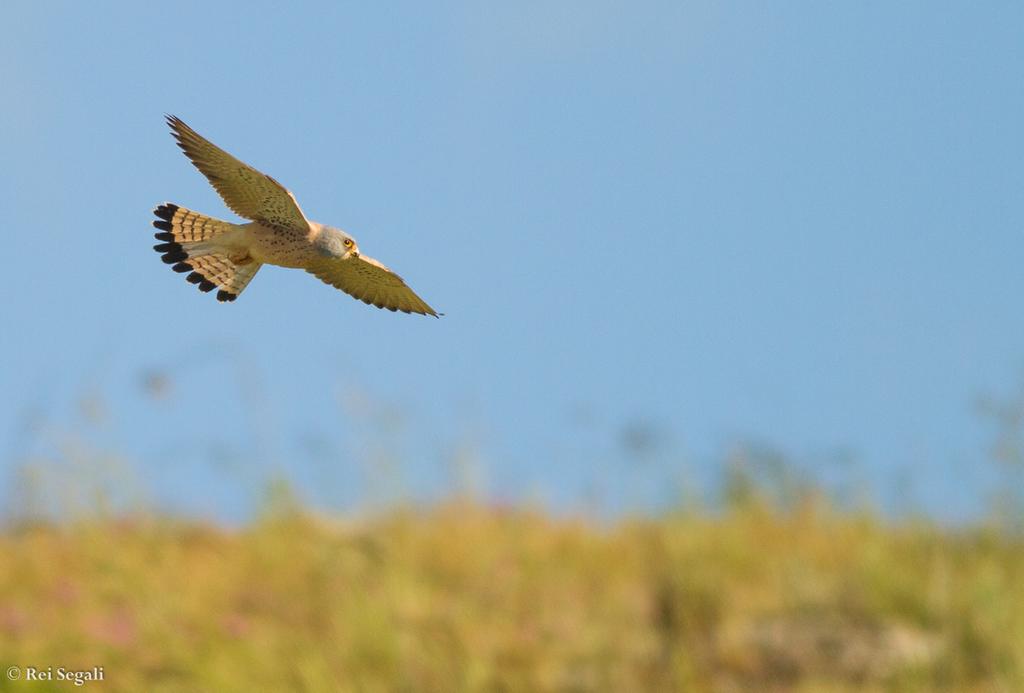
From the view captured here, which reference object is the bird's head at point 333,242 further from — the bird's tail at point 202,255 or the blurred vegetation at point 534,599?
the blurred vegetation at point 534,599

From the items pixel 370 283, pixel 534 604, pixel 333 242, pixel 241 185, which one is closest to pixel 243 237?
pixel 241 185

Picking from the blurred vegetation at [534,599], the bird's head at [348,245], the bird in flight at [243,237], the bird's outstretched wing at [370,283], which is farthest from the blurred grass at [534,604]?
the bird's head at [348,245]

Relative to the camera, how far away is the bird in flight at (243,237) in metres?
2.88

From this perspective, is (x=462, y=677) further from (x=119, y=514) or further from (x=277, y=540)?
(x=119, y=514)

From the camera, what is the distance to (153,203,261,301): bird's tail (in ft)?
9.86

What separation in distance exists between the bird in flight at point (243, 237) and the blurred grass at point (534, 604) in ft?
5.16

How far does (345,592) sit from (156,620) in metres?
0.64

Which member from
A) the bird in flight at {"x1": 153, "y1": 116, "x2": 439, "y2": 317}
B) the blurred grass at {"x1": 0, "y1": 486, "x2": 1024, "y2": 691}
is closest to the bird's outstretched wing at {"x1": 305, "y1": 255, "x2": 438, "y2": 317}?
the bird in flight at {"x1": 153, "y1": 116, "x2": 439, "y2": 317}

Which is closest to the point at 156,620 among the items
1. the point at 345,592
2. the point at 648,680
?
the point at 345,592

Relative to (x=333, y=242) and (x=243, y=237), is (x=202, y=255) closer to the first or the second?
(x=243, y=237)

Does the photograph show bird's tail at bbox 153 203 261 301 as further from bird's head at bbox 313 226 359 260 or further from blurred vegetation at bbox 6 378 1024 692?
blurred vegetation at bbox 6 378 1024 692

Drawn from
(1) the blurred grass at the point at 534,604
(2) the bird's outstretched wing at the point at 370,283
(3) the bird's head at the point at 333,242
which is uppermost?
(2) the bird's outstretched wing at the point at 370,283

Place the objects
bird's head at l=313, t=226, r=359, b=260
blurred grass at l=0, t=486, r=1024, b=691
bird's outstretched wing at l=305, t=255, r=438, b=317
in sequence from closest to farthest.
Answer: bird's head at l=313, t=226, r=359, b=260, bird's outstretched wing at l=305, t=255, r=438, b=317, blurred grass at l=0, t=486, r=1024, b=691

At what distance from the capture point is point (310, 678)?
Answer: 14.3 feet
